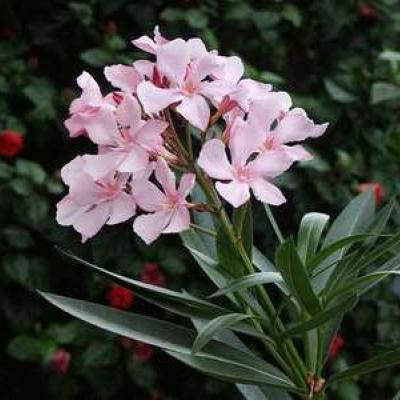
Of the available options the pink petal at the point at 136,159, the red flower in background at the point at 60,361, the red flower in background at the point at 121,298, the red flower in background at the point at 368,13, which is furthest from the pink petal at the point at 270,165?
the red flower in background at the point at 368,13

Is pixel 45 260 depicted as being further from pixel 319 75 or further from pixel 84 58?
pixel 319 75

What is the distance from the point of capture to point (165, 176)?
0.97 metres

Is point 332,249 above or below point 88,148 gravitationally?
above

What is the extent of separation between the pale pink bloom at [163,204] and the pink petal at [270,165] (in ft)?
0.20

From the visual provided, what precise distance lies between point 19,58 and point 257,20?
574 mm

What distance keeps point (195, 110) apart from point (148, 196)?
94 mm

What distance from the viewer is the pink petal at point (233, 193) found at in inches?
37.5

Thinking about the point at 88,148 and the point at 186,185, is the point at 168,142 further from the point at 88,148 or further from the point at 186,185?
the point at 88,148

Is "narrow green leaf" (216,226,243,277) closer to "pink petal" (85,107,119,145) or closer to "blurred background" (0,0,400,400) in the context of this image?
"pink petal" (85,107,119,145)

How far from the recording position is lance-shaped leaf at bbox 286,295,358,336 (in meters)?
1.02

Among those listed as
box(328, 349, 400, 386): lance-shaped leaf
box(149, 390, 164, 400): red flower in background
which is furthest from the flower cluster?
box(149, 390, 164, 400): red flower in background

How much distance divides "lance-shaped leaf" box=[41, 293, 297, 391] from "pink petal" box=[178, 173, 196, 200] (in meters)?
0.19

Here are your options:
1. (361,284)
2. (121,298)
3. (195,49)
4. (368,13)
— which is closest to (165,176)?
(195,49)

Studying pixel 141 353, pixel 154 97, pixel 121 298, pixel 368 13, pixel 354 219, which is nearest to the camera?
pixel 154 97
